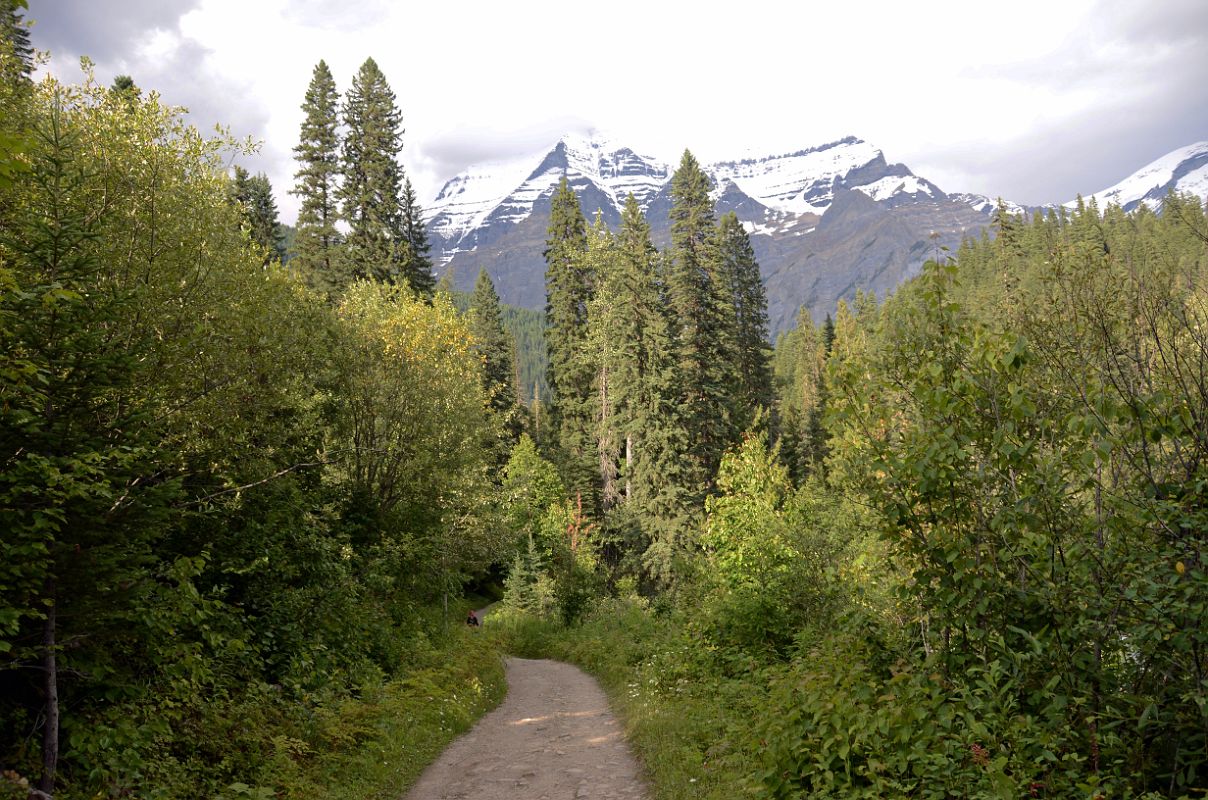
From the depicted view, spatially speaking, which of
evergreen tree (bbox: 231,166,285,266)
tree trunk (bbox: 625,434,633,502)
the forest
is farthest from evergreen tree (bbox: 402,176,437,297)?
the forest

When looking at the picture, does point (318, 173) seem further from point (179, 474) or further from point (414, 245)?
point (179, 474)

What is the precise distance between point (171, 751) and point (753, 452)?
14.5 meters

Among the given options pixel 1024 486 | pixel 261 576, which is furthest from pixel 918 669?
pixel 261 576

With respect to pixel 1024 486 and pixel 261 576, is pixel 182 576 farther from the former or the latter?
pixel 1024 486

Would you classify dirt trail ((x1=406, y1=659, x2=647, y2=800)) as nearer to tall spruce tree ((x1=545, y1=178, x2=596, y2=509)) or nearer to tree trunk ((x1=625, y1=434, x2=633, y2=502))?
tree trunk ((x1=625, y1=434, x2=633, y2=502))

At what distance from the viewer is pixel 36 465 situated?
17.1 feet

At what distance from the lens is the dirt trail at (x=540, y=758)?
9086mm

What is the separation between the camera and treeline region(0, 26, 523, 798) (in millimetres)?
5738

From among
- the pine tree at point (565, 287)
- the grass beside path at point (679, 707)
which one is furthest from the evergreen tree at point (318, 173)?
the grass beside path at point (679, 707)

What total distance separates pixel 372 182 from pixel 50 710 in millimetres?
33741

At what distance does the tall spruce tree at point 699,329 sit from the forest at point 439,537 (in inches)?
563

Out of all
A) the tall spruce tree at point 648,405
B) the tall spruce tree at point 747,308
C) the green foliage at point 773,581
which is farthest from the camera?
the tall spruce tree at point 747,308

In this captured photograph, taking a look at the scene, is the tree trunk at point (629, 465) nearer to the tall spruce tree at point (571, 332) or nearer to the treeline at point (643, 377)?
the treeline at point (643, 377)

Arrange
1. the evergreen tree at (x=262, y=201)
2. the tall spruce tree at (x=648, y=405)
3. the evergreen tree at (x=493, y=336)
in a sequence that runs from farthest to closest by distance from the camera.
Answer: the evergreen tree at (x=493, y=336) < the evergreen tree at (x=262, y=201) < the tall spruce tree at (x=648, y=405)
